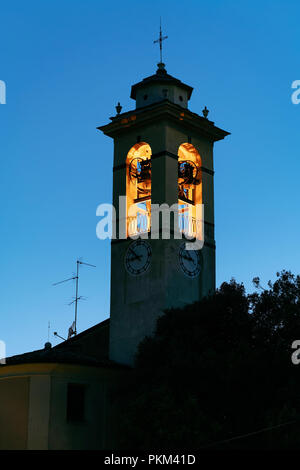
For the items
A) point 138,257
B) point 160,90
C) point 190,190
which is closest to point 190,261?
point 138,257

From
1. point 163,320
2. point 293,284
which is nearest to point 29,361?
point 163,320

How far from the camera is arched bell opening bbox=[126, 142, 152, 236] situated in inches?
1481

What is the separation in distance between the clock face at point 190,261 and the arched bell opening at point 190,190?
0.81 metres

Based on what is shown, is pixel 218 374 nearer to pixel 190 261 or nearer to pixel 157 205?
pixel 190 261

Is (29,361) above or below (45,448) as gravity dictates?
above

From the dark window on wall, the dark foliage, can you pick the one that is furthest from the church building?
the dark foliage

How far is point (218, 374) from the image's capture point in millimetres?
29578

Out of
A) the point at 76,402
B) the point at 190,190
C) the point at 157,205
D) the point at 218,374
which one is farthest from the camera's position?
the point at 190,190

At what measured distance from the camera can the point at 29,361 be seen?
32.7 meters

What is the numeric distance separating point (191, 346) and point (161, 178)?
28.9ft

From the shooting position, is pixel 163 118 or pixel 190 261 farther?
pixel 163 118

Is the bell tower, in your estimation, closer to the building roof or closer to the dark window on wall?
the building roof

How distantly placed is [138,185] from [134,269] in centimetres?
430
